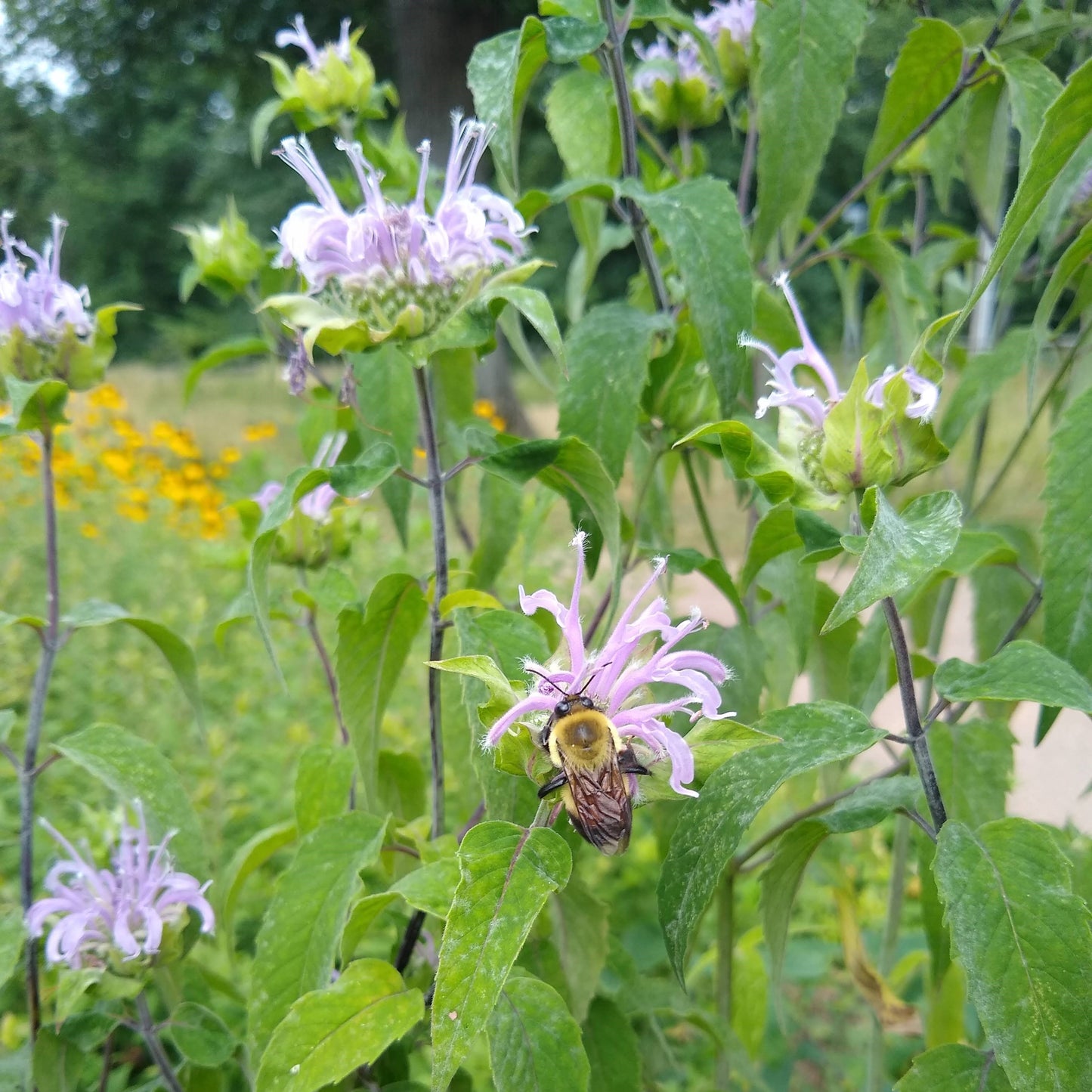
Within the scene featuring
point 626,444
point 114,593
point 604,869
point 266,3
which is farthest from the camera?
point 266,3

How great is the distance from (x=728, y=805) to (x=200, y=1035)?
34 centimetres

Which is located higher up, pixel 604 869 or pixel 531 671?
pixel 531 671

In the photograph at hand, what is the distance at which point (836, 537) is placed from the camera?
1.31 ft

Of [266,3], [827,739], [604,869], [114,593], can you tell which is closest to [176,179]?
[266,3]

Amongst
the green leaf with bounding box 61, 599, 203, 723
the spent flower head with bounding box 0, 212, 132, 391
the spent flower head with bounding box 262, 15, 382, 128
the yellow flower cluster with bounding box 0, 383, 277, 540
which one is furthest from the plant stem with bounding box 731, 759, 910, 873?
the yellow flower cluster with bounding box 0, 383, 277, 540

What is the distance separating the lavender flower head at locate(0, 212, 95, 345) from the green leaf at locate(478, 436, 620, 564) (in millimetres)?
276

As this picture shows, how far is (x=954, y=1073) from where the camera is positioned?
0.38 meters

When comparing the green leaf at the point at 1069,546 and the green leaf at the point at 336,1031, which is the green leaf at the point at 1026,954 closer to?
the green leaf at the point at 1069,546

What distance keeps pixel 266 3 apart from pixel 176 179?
21.1 feet

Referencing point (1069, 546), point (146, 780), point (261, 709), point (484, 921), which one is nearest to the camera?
point (484, 921)

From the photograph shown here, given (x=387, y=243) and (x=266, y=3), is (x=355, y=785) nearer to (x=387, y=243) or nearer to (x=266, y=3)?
(x=387, y=243)

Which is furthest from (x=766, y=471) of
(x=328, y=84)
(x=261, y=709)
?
(x=261, y=709)

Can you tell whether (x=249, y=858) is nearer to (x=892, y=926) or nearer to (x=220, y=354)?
(x=220, y=354)

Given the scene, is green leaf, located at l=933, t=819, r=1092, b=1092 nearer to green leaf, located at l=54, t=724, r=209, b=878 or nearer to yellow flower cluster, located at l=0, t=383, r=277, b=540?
green leaf, located at l=54, t=724, r=209, b=878
